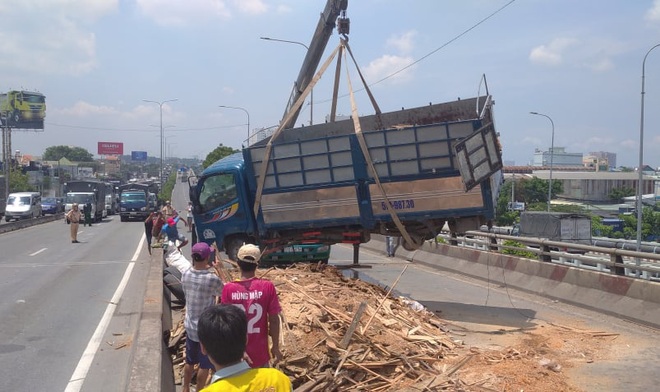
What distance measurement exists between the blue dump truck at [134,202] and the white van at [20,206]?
21.3 ft

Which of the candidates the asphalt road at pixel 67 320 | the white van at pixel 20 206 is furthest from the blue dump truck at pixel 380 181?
the white van at pixel 20 206

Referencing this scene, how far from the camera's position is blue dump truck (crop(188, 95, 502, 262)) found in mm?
10820

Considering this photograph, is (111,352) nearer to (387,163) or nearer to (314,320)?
(314,320)

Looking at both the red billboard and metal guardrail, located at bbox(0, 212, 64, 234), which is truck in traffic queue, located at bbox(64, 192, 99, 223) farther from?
the red billboard

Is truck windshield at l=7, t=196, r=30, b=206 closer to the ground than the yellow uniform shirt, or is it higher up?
closer to the ground

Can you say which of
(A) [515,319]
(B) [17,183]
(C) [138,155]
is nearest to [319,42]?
(A) [515,319]

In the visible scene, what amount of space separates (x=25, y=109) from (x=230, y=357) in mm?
120662

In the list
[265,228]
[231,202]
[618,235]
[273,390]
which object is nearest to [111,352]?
[265,228]

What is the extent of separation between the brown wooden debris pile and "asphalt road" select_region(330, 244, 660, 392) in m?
1.15

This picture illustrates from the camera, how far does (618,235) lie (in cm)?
3600

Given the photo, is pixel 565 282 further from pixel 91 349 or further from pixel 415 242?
pixel 91 349

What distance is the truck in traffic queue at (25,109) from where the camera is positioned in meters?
110

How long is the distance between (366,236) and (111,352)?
511 centimetres

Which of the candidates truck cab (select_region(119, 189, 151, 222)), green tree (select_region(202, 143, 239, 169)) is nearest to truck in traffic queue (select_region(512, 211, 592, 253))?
truck cab (select_region(119, 189, 151, 222))
